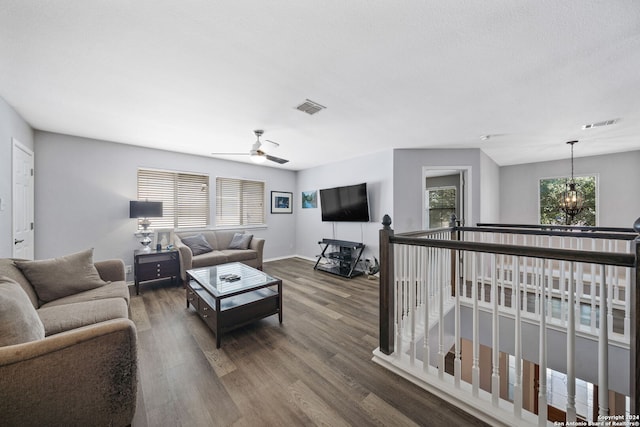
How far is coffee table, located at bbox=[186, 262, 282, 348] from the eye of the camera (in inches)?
93.2

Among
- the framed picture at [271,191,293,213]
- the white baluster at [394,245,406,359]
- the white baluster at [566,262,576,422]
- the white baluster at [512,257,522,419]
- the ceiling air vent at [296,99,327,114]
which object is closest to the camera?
the white baluster at [566,262,576,422]

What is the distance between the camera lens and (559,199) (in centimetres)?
558

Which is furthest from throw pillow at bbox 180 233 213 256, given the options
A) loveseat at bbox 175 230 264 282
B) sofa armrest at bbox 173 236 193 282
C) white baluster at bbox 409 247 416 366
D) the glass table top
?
white baluster at bbox 409 247 416 366

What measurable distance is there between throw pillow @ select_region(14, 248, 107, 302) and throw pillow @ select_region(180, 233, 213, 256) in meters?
1.92

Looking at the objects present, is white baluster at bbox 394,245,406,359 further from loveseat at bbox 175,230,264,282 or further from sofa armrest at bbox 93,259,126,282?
loveseat at bbox 175,230,264,282

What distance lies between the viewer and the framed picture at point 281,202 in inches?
245

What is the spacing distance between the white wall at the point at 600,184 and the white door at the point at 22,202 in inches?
360

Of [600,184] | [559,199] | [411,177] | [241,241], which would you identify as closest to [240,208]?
[241,241]

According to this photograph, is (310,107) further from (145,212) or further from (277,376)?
(145,212)

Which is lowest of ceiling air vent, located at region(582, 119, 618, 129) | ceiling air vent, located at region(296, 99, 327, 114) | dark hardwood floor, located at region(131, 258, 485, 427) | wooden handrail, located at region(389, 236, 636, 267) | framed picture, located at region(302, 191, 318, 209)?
dark hardwood floor, located at region(131, 258, 485, 427)

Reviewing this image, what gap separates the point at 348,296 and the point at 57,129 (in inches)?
191

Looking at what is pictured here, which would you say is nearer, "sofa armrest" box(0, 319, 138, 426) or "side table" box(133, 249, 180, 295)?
"sofa armrest" box(0, 319, 138, 426)

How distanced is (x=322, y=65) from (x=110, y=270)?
3.03 m

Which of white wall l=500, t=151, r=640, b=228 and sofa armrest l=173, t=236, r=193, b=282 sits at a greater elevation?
white wall l=500, t=151, r=640, b=228
